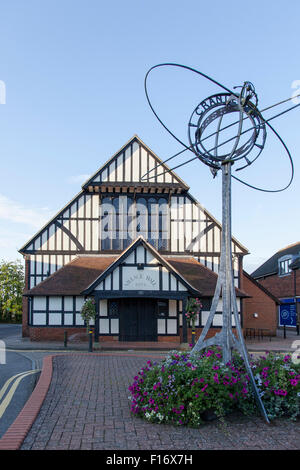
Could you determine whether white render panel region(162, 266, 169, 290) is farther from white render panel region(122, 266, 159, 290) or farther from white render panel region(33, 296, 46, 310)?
white render panel region(33, 296, 46, 310)

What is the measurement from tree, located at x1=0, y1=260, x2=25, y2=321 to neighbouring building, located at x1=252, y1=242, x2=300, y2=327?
2777cm

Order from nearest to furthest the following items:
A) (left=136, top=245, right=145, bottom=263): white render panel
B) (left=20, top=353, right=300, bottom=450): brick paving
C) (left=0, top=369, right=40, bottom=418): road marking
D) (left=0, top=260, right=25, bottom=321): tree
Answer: (left=20, top=353, right=300, bottom=450): brick paving < (left=0, top=369, right=40, bottom=418): road marking < (left=136, top=245, right=145, bottom=263): white render panel < (left=0, top=260, right=25, bottom=321): tree

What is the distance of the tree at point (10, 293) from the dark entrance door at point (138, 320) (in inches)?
1149

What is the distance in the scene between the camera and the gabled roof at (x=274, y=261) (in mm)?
35894

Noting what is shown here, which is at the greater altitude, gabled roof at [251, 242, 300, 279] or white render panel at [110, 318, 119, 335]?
gabled roof at [251, 242, 300, 279]

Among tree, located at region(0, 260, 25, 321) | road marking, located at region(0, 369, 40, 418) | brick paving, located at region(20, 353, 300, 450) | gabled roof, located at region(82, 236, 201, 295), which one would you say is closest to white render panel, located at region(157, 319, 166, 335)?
gabled roof, located at region(82, 236, 201, 295)

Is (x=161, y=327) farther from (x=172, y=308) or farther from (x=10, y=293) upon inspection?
(x=10, y=293)

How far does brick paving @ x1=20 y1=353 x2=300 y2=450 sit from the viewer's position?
17.5ft

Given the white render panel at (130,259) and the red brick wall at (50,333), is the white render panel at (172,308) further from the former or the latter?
the red brick wall at (50,333)

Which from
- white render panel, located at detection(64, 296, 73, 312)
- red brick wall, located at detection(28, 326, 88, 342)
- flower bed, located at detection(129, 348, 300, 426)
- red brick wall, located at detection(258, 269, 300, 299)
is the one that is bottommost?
red brick wall, located at detection(28, 326, 88, 342)

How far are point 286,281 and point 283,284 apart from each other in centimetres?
68

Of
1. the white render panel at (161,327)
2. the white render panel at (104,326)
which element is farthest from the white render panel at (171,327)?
the white render panel at (104,326)

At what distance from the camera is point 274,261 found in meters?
40.4

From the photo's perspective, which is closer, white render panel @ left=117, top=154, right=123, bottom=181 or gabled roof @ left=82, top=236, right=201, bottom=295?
gabled roof @ left=82, top=236, right=201, bottom=295
